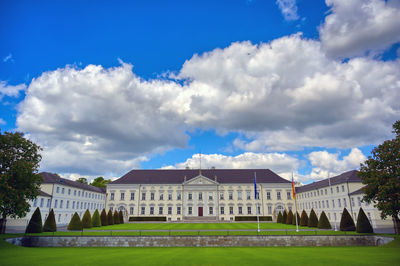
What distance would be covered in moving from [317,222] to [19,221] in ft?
146

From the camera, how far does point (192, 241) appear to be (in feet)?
91.2

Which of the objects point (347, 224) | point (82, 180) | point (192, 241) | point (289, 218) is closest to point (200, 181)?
point (289, 218)

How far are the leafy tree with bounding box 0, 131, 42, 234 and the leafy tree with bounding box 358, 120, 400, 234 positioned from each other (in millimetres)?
34880

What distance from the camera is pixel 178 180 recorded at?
7206 centimetres

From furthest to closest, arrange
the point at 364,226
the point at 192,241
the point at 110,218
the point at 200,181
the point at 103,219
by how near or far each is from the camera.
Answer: the point at 200,181
the point at 110,218
the point at 103,219
the point at 364,226
the point at 192,241

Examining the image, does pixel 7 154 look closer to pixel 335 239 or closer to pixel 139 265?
pixel 139 265

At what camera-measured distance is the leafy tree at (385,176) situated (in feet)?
80.5

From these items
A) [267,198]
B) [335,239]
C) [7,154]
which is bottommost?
[335,239]

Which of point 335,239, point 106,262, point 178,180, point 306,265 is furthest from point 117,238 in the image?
point 178,180

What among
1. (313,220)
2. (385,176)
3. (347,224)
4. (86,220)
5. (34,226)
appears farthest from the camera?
(86,220)

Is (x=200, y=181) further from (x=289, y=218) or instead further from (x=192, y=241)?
(x=192, y=241)

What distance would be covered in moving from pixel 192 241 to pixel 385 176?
20.5 metres

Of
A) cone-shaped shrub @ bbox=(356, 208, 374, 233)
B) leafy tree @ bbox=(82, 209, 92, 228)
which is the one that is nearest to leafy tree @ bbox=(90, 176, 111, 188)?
leafy tree @ bbox=(82, 209, 92, 228)

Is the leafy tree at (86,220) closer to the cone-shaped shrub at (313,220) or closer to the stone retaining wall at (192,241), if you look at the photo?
the stone retaining wall at (192,241)
